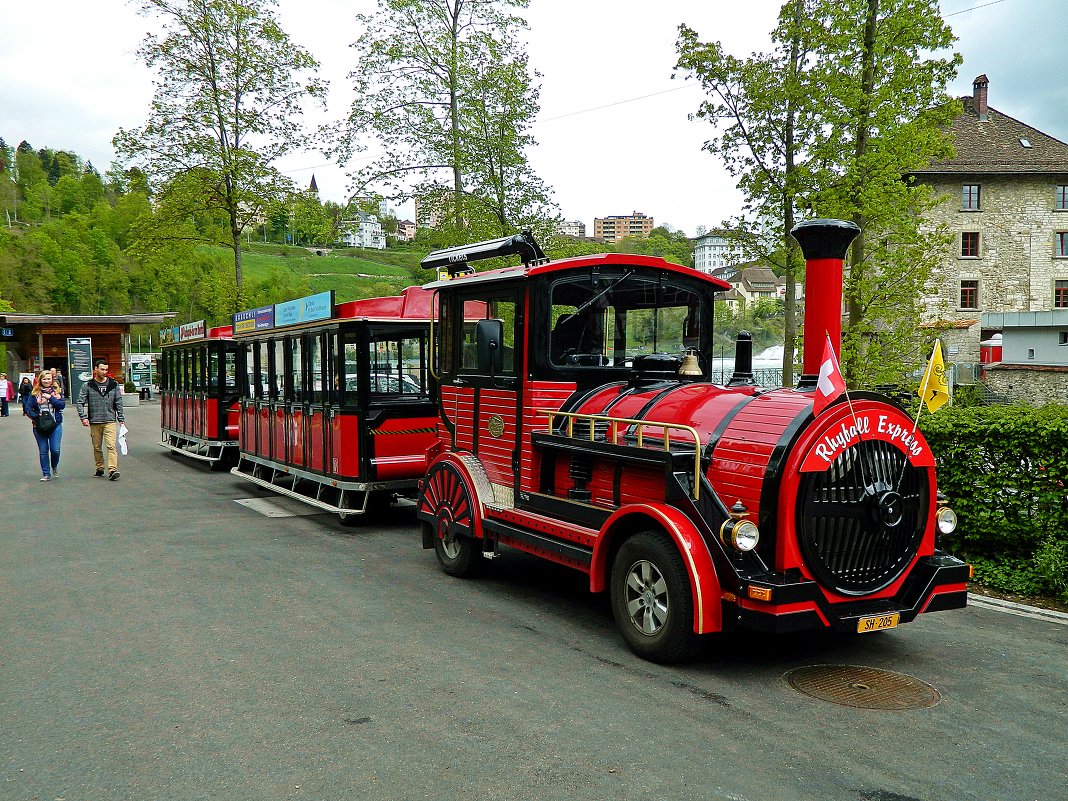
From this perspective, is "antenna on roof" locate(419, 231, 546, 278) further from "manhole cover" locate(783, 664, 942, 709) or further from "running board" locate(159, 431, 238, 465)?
"running board" locate(159, 431, 238, 465)

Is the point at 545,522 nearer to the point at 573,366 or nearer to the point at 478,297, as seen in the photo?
the point at 573,366

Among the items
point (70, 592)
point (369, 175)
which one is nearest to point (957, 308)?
point (369, 175)

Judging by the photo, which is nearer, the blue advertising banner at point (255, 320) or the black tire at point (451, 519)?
the black tire at point (451, 519)

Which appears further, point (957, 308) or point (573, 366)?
point (957, 308)

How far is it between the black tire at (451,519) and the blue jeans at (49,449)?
9.61 m

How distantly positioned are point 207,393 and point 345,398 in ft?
24.6

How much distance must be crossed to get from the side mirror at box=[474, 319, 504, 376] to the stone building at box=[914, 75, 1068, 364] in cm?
3948

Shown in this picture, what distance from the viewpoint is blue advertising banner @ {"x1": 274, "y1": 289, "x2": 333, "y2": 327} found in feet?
34.0

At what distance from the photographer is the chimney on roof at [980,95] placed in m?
42.6

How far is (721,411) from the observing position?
17.1ft

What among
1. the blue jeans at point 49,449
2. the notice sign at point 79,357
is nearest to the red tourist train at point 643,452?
the blue jeans at point 49,449

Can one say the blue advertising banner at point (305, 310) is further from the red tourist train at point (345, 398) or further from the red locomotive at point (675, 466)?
the red locomotive at point (675, 466)

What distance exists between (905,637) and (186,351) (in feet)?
51.2

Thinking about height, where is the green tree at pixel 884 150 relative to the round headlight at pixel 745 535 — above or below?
above
